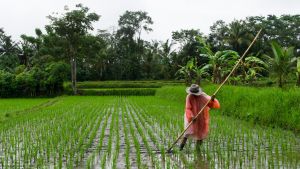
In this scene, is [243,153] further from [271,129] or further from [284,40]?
[284,40]

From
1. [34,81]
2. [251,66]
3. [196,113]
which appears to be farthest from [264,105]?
[34,81]

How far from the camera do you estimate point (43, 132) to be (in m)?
9.71

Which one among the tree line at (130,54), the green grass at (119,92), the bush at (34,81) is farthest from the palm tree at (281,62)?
the bush at (34,81)

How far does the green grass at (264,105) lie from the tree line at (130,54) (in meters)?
4.79

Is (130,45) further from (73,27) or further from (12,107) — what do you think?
(12,107)

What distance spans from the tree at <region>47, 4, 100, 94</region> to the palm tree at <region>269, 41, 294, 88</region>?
1678 cm

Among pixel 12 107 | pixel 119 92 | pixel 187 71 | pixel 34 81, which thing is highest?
pixel 187 71

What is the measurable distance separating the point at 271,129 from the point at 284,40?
135 feet

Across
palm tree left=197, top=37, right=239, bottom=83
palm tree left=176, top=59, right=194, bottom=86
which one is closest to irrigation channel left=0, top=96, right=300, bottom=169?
palm tree left=197, top=37, right=239, bottom=83

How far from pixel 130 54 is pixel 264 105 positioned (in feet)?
123

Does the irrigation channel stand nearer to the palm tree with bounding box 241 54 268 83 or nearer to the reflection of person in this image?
the reflection of person

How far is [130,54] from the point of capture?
4741cm

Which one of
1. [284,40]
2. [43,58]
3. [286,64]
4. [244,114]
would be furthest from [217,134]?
[284,40]

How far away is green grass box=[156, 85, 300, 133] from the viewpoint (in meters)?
9.16
